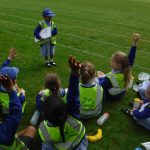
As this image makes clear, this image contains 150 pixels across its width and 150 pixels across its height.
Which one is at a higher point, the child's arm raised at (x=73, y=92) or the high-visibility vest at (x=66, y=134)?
the child's arm raised at (x=73, y=92)

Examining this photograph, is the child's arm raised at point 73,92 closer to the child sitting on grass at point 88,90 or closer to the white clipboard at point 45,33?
the child sitting on grass at point 88,90

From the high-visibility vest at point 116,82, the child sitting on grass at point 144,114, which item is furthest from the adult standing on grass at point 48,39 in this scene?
the child sitting on grass at point 144,114

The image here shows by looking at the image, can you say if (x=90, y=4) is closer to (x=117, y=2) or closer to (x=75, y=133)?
(x=117, y=2)

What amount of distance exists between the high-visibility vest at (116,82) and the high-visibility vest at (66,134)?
2.44m

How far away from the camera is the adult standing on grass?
31.9ft

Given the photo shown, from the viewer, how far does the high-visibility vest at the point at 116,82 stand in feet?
24.0

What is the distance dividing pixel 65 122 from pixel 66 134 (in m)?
0.28

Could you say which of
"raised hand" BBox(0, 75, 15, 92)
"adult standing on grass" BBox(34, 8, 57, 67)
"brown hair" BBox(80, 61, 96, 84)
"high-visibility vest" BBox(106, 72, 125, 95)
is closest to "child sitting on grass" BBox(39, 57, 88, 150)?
"raised hand" BBox(0, 75, 15, 92)

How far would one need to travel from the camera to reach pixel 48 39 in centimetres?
987

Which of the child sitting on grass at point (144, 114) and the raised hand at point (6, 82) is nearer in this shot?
the raised hand at point (6, 82)

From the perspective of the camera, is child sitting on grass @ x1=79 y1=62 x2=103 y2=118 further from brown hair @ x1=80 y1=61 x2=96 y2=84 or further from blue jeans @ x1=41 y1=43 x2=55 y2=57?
blue jeans @ x1=41 y1=43 x2=55 y2=57

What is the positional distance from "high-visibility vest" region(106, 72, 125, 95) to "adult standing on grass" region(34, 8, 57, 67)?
3.13m

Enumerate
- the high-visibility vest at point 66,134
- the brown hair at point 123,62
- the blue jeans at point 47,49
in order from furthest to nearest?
the blue jeans at point 47,49 < the brown hair at point 123,62 < the high-visibility vest at point 66,134

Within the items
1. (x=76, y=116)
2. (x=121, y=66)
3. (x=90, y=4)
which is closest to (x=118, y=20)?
(x=90, y=4)
